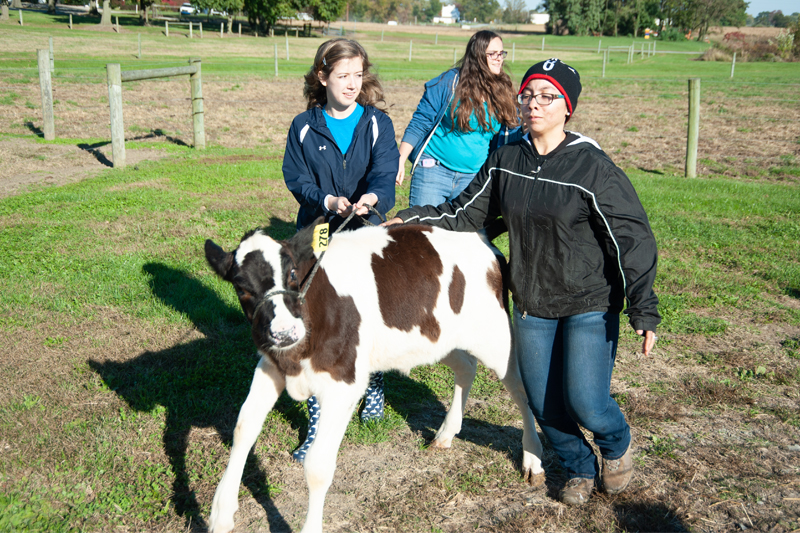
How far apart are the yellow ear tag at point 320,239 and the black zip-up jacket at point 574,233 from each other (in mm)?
1006

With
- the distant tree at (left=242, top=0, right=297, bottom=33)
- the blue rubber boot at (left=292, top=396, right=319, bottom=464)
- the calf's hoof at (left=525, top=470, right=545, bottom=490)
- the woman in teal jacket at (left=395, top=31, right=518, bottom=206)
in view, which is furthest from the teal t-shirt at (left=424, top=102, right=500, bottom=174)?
the distant tree at (left=242, top=0, right=297, bottom=33)

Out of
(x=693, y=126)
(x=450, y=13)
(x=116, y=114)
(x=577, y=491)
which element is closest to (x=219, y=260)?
(x=577, y=491)

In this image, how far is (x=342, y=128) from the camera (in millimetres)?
4066

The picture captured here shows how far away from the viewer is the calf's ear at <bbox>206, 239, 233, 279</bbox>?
3.07 metres

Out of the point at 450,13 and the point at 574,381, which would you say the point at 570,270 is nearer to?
the point at 574,381

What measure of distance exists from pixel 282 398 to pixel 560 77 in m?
2.94

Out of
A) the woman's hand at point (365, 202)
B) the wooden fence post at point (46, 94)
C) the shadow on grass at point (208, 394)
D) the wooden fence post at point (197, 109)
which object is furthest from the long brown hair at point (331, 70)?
the wooden fence post at point (46, 94)

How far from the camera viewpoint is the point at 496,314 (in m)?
3.65

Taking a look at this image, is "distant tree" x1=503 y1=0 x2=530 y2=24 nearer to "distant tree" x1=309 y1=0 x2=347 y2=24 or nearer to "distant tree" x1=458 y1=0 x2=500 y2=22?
"distant tree" x1=458 y1=0 x2=500 y2=22

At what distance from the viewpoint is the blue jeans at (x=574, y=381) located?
323 cm

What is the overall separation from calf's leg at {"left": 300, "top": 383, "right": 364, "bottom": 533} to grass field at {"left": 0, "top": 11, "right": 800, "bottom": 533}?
0.34m

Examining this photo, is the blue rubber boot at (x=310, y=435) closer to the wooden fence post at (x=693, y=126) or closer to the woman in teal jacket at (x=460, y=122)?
the woman in teal jacket at (x=460, y=122)

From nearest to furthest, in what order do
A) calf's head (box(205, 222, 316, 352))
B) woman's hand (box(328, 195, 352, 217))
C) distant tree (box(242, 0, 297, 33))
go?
1. calf's head (box(205, 222, 316, 352))
2. woman's hand (box(328, 195, 352, 217))
3. distant tree (box(242, 0, 297, 33))

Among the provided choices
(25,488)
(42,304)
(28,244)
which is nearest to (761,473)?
(25,488)
